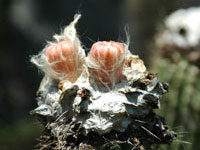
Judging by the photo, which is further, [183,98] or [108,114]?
[183,98]

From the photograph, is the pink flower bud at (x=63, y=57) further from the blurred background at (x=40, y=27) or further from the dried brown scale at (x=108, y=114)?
the blurred background at (x=40, y=27)

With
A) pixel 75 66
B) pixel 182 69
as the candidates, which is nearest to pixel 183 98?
pixel 182 69

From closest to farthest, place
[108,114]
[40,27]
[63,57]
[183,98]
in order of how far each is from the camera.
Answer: [108,114] < [63,57] < [183,98] < [40,27]

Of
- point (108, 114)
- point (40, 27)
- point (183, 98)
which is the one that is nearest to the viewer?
point (108, 114)

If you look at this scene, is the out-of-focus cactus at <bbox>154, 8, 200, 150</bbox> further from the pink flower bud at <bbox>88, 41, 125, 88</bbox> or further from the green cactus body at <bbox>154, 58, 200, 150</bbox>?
the pink flower bud at <bbox>88, 41, 125, 88</bbox>

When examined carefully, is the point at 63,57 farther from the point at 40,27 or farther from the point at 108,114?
the point at 40,27

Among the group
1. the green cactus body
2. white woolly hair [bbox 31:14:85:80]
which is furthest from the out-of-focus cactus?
white woolly hair [bbox 31:14:85:80]

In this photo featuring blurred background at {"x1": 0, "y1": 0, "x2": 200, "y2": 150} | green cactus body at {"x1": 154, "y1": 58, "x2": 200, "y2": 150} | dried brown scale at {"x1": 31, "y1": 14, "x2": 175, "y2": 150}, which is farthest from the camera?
blurred background at {"x1": 0, "y1": 0, "x2": 200, "y2": 150}

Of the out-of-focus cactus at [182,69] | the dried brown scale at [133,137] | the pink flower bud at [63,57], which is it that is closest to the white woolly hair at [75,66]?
the pink flower bud at [63,57]
